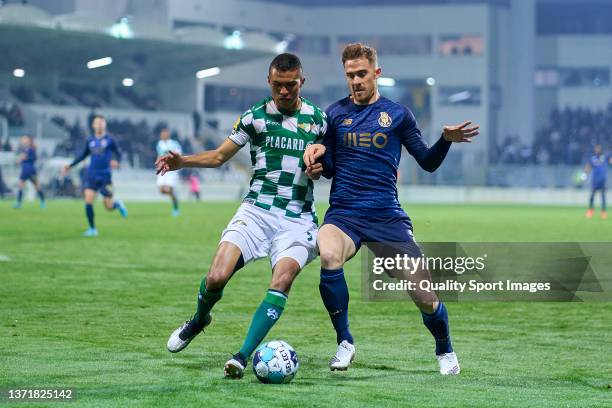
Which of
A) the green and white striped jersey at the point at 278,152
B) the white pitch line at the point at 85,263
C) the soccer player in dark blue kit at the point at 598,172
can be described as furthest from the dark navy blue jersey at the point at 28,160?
the green and white striped jersey at the point at 278,152

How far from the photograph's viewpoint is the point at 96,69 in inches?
2483

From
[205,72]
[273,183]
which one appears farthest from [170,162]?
[205,72]

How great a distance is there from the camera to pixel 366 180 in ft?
27.1

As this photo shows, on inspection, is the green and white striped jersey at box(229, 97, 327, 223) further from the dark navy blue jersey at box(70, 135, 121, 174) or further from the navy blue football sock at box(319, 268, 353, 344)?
the dark navy blue jersey at box(70, 135, 121, 174)

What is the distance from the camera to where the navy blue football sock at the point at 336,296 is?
8.06 meters

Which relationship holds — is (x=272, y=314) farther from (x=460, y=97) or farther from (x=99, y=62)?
(x=460, y=97)

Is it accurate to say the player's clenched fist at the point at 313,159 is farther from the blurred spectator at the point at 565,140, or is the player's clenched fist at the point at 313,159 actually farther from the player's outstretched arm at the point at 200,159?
the blurred spectator at the point at 565,140

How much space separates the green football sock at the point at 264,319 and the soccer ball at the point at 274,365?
12 cm

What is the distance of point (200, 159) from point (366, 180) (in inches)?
44.7

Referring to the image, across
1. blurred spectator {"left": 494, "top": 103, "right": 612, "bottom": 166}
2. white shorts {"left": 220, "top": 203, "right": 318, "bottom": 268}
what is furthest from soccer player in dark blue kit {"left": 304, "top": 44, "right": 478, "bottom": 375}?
blurred spectator {"left": 494, "top": 103, "right": 612, "bottom": 166}

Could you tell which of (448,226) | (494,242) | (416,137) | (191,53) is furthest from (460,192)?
(416,137)

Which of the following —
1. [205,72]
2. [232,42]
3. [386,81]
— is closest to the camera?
[232,42]

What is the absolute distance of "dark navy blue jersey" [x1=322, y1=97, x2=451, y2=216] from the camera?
27.0ft

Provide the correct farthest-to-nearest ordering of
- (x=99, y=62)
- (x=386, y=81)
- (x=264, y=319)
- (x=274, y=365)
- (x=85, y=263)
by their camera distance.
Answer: (x=386, y=81)
(x=99, y=62)
(x=85, y=263)
(x=264, y=319)
(x=274, y=365)
